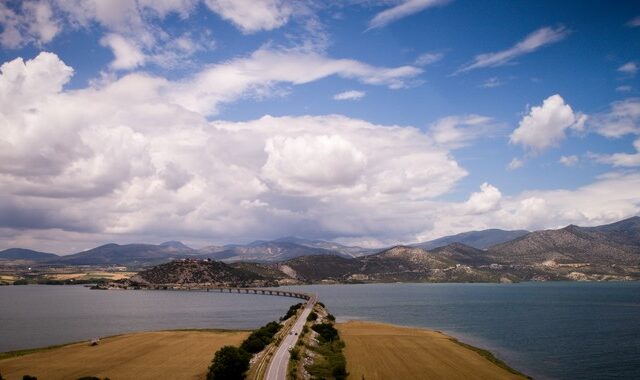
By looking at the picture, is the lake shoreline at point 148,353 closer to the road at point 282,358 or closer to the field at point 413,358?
the field at point 413,358

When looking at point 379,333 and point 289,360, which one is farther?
point 379,333

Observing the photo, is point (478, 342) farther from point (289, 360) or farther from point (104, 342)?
point (104, 342)

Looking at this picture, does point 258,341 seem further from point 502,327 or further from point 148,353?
point 502,327

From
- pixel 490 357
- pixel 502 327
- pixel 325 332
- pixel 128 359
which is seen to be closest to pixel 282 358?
pixel 128 359

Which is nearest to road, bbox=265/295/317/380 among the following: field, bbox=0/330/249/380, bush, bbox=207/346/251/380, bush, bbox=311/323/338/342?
bush, bbox=207/346/251/380

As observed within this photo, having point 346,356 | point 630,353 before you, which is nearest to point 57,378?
A: point 346,356

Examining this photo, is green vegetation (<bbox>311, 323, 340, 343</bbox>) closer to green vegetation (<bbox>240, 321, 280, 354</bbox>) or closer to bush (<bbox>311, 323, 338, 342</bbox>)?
bush (<bbox>311, 323, 338, 342</bbox>)

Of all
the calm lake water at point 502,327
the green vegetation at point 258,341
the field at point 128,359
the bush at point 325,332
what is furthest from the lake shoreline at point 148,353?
the green vegetation at point 258,341
